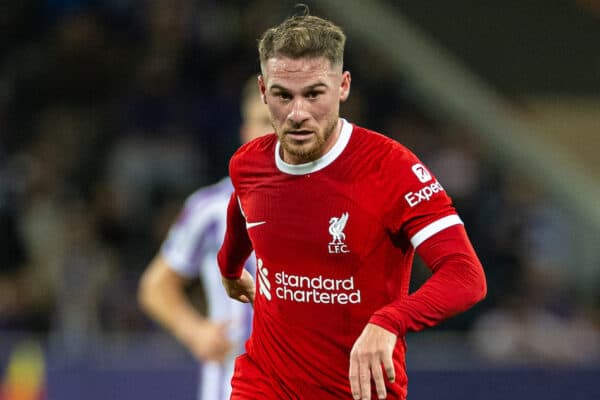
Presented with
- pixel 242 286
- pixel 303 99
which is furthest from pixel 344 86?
pixel 242 286

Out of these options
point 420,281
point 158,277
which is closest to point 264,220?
point 158,277

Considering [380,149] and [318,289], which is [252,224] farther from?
[380,149]

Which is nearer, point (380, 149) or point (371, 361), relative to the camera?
point (371, 361)

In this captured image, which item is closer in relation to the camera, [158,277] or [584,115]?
[158,277]

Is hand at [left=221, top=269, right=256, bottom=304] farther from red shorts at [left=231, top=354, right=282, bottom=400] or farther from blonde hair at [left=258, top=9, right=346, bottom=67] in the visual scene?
blonde hair at [left=258, top=9, right=346, bottom=67]

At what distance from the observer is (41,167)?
34.5 feet

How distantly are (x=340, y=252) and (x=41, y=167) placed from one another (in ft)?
22.9

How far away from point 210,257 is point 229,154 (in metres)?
4.95

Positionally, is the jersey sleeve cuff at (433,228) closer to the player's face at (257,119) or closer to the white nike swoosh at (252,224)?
the white nike swoosh at (252,224)

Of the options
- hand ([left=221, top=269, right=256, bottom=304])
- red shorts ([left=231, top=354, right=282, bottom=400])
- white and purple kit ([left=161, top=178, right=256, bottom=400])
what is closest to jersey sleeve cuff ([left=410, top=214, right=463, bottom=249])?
red shorts ([left=231, top=354, right=282, bottom=400])

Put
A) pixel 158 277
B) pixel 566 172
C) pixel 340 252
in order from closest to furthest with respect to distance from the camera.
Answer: pixel 340 252
pixel 158 277
pixel 566 172

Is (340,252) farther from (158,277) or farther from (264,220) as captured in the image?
(158,277)

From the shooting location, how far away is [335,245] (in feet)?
13.0

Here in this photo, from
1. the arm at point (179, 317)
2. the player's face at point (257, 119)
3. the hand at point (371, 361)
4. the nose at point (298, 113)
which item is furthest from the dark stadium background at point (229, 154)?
the hand at point (371, 361)
